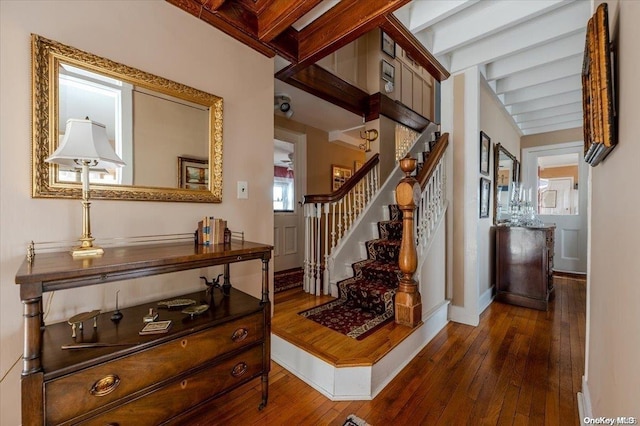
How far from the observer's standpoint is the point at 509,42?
2.44 metres

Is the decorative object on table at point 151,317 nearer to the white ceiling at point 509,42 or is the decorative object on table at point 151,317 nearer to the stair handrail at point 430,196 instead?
the stair handrail at point 430,196

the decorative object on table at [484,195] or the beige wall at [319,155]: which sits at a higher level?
the beige wall at [319,155]

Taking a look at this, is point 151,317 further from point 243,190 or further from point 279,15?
point 279,15

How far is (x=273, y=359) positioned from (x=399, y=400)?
933 mm

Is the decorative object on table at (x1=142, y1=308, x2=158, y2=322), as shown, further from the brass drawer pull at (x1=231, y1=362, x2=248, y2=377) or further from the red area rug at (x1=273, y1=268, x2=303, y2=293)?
the red area rug at (x1=273, y1=268, x2=303, y2=293)

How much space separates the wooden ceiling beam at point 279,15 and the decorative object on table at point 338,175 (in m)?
3.22

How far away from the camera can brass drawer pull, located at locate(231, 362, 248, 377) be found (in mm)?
1396

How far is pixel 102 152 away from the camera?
3.88 ft

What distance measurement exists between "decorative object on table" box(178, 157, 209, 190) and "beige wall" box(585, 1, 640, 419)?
189cm

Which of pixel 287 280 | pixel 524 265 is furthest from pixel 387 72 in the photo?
pixel 287 280

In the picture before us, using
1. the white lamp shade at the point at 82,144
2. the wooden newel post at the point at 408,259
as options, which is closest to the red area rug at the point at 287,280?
the wooden newel post at the point at 408,259

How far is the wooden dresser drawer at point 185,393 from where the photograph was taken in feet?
3.49

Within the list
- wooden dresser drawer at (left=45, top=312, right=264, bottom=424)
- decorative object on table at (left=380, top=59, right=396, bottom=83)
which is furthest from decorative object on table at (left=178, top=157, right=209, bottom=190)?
decorative object on table at (left=380, top=59, right=396, bottom=83)

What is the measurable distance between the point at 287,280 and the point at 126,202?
238 cm
